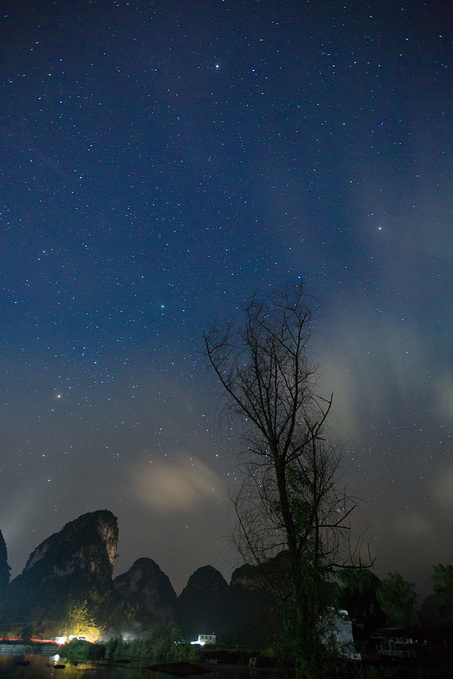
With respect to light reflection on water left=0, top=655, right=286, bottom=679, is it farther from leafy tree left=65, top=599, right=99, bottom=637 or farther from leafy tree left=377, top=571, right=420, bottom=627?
leafy tree left=65, top=599, right=99, bottom=637

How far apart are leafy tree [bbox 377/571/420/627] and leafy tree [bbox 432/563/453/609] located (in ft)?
15.7

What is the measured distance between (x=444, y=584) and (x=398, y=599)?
7760 millimetres

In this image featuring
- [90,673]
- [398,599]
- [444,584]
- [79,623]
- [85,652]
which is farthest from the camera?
[79,623]

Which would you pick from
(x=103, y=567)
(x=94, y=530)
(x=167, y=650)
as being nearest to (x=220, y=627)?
(x=103, y=567)

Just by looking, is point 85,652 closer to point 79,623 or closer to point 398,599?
point 79,623

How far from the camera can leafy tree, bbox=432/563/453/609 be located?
116ft

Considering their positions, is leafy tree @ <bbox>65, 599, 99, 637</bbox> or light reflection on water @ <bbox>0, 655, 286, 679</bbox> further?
leafy tree @ <bbox>65, 599, 99, 637</bbox>

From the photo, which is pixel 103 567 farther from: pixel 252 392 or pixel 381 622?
pixel 252 392

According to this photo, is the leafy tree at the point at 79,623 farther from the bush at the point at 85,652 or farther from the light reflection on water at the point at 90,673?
the light reflection on water at the point at 90,673

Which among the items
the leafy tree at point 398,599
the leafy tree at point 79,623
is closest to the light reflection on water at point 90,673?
the leafy tree at point 398,599

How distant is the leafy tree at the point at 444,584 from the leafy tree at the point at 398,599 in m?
4.79

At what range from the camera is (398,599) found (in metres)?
40.9

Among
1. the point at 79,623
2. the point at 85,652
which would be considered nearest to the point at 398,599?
the point at 85,652

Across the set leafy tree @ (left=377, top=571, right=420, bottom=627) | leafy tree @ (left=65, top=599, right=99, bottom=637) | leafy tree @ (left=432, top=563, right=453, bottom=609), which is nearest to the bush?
leafy tree @ (left=65, top=599, right=99, bottom=637)
